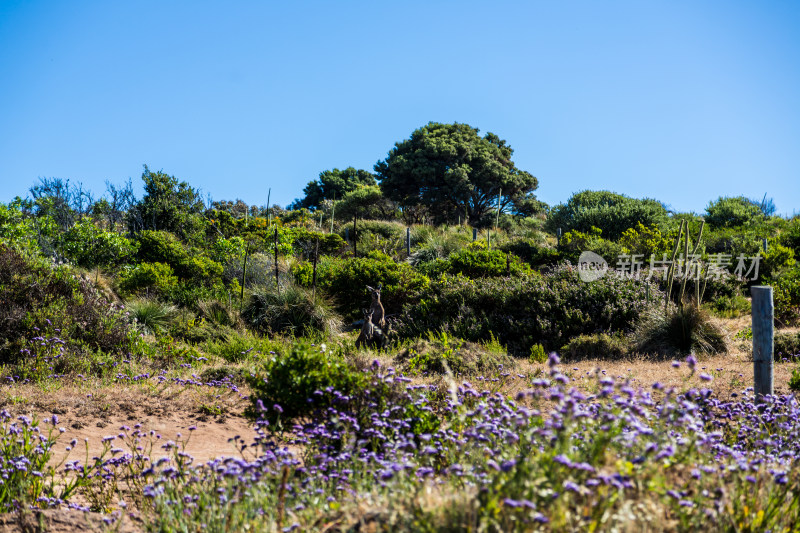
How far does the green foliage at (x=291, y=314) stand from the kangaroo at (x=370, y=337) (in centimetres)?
187

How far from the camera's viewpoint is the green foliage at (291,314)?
35.5 ft

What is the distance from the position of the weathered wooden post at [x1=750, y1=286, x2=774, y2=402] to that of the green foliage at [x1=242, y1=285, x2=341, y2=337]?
22.8ft

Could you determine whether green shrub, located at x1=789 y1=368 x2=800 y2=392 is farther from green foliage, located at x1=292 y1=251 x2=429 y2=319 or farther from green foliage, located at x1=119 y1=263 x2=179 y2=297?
green foliage, located at x1=119 y1=263 x2=179 y2=297

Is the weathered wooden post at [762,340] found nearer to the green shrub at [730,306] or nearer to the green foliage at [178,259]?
the green shrub at [730,306]

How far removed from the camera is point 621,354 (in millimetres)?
8445

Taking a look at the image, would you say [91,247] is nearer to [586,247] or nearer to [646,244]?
[586,247]

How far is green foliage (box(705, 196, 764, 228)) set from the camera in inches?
1014

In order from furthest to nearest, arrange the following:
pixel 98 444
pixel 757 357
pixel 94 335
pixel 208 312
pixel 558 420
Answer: pixel 208 312, pixel 94 335, pixel 757 357, pixel 98 444, pixel 558 420

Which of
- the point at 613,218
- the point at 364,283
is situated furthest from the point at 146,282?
the point at 613,218

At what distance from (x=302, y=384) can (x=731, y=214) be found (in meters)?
27.4

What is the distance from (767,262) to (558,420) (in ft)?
55.0

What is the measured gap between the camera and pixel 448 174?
1240 inches

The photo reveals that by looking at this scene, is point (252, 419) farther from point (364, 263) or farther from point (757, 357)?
point (364, 263)

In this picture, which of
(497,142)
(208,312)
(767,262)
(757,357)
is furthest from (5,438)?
(497,142)
